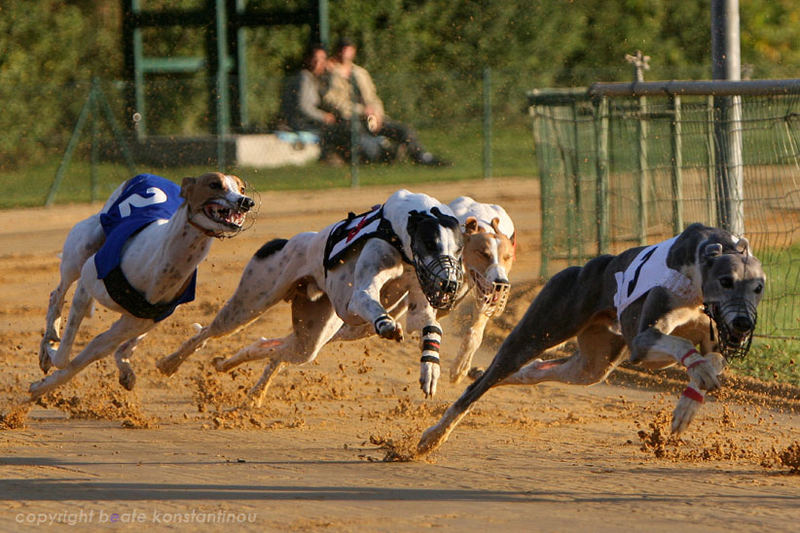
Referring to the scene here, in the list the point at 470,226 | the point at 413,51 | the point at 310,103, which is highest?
the point at 413,51

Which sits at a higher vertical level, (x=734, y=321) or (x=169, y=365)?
(x=734, y=321)

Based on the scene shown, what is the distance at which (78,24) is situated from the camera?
21.3 metres

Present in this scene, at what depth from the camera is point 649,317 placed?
500cm

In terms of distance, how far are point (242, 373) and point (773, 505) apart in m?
3.97

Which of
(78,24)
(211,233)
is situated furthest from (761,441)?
(78,24)

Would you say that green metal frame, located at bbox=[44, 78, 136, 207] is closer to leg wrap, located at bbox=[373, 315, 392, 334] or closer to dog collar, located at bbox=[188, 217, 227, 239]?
dog collar, located at bbox=[188, 217, 227, 239]

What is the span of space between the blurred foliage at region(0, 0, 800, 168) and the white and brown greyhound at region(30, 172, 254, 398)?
9.83 m

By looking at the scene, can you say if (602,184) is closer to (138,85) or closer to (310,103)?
(310,103)

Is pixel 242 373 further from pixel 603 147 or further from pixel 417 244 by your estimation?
pixel 603 147

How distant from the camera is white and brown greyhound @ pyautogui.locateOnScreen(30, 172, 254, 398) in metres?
6.05

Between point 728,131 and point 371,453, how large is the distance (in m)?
3.47

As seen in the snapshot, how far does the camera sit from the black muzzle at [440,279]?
5.61 meters

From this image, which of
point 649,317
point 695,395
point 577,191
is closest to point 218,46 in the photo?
point 577,191

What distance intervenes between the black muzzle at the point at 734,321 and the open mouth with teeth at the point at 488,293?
1.85 m
